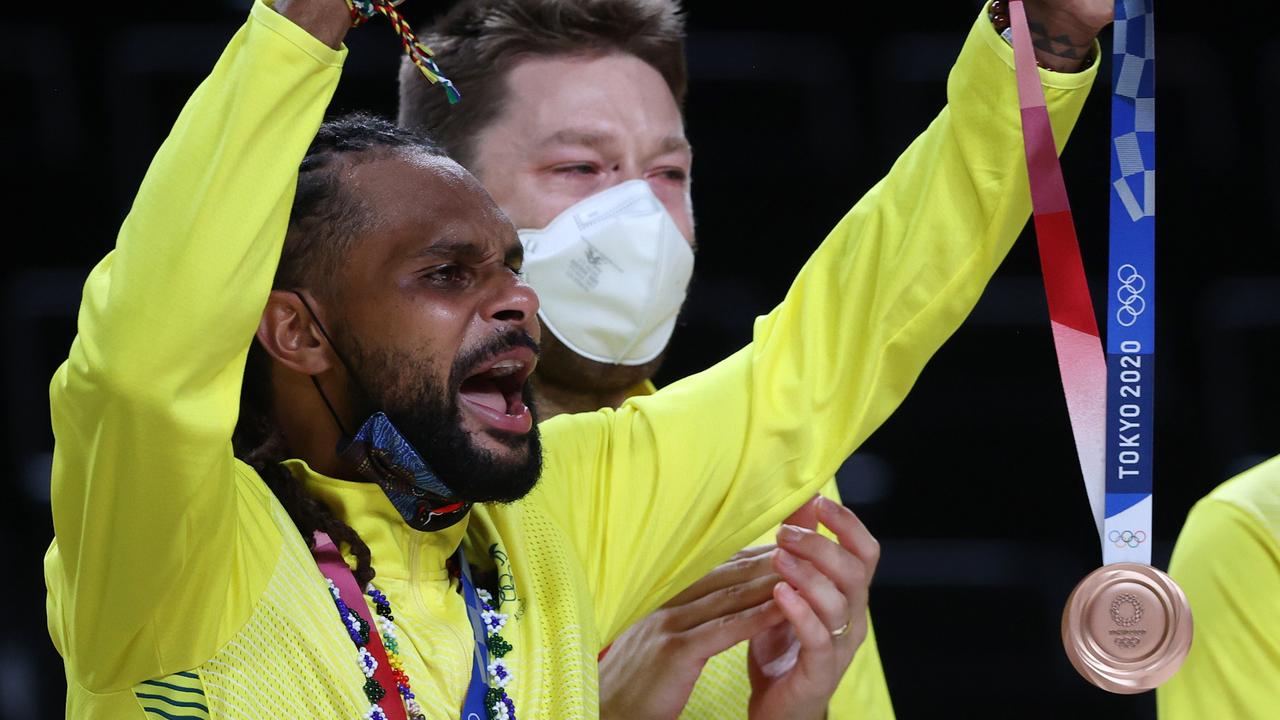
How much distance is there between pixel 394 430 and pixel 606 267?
0.77 metres

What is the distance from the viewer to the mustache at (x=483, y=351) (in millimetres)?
2006

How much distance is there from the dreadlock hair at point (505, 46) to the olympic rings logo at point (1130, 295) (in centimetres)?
102

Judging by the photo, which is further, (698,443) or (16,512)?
(16,512)

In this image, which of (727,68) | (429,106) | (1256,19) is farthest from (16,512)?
(1256,19)

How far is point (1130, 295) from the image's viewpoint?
2.14 meters

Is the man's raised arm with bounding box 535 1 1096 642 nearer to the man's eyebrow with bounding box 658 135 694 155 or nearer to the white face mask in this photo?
the white face mask

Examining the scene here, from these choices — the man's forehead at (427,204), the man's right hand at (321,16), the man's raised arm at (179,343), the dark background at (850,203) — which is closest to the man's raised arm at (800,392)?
the man's forehead at (427,204)

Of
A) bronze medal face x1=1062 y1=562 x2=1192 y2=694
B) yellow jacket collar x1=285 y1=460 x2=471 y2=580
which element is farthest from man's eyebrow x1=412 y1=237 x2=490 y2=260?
bronze medal face x1=1062 y1=562 x2=1192 y2=694

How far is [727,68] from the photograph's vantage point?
4.04 m

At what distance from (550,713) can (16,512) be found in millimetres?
2164

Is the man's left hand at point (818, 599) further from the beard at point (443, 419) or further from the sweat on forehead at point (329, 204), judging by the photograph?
the sweat on forehead at point (329, 204)

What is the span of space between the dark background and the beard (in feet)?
6.53

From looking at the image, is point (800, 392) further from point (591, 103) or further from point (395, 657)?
point (591, 103)

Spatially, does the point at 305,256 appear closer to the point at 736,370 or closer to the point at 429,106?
the point at 736,370
